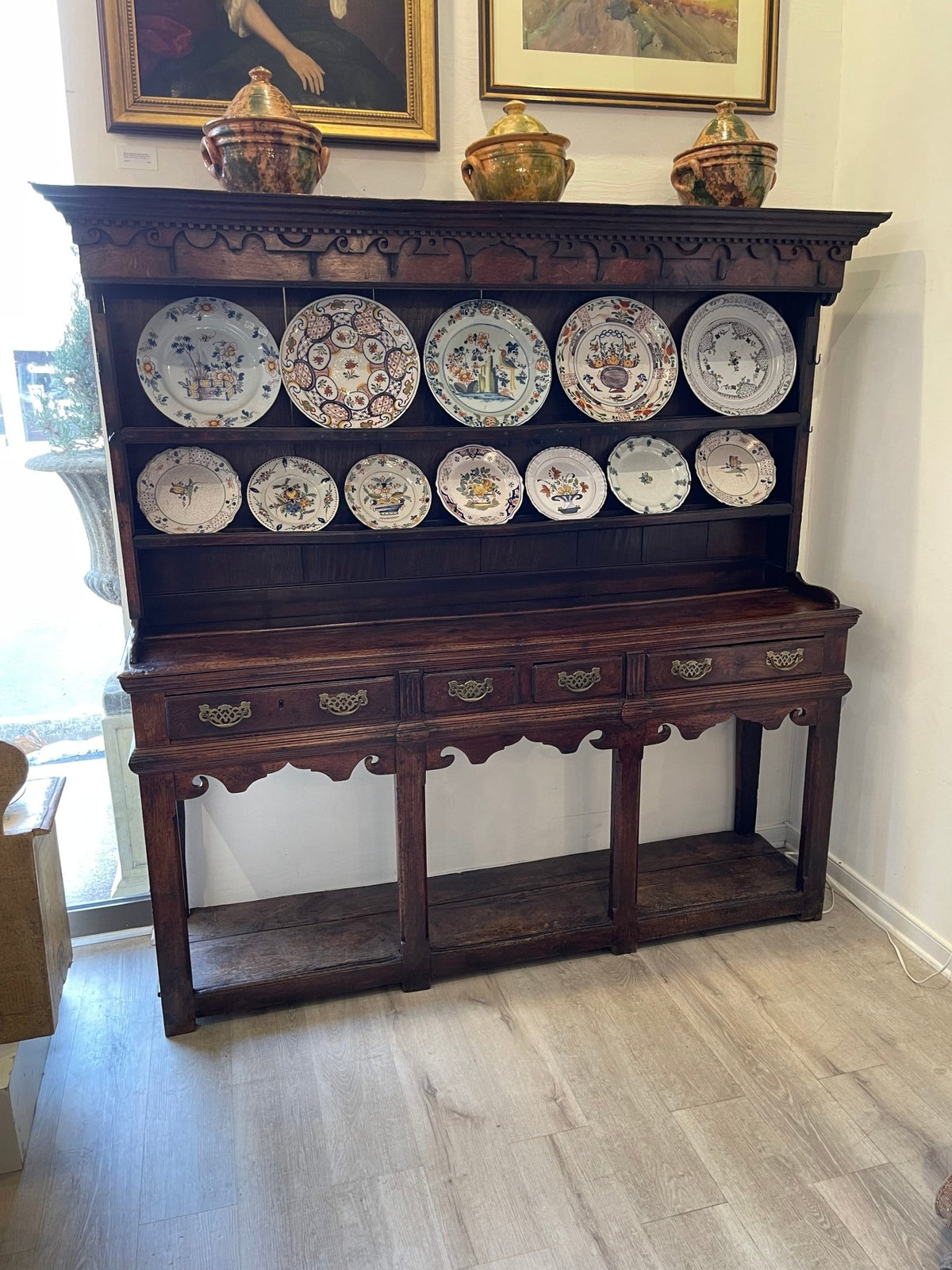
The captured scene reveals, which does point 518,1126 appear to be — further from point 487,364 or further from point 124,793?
point 487,364

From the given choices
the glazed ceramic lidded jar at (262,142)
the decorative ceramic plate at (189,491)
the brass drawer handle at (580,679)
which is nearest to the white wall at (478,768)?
the glazed ceramic lidded jar at (262,142)

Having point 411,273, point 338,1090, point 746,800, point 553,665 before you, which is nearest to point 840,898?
point 746,800

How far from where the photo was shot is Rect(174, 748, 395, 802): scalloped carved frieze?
197 cm

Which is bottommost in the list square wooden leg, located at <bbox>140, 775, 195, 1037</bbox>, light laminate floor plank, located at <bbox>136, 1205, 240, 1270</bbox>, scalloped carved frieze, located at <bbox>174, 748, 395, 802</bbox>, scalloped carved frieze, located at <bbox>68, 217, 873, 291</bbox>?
light laminate floor plank, located at <bbox>136, 1205, 240, 1270</bbox>

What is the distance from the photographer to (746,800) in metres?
2.79

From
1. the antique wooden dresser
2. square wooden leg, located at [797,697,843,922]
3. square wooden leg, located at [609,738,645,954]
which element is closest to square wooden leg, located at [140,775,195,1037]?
the antique wooden dresser

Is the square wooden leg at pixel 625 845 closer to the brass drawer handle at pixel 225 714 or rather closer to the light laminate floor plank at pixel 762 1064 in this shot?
the light laminate floor plank at pixel 762 1064

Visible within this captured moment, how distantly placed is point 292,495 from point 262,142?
73cm

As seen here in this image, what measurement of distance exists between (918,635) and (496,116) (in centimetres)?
162

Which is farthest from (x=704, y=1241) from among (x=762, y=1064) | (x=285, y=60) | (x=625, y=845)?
(x=285, y=60)

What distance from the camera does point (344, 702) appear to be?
201cm

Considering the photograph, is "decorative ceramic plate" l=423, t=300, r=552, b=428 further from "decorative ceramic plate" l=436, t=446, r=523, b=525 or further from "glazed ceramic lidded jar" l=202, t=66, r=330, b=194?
"glazed ceramic lidded jar" l=202, t=66, r=330, b=194

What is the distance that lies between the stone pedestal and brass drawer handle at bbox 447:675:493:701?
35.5 inches

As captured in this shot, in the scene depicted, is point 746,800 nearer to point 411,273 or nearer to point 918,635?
point 918,635
